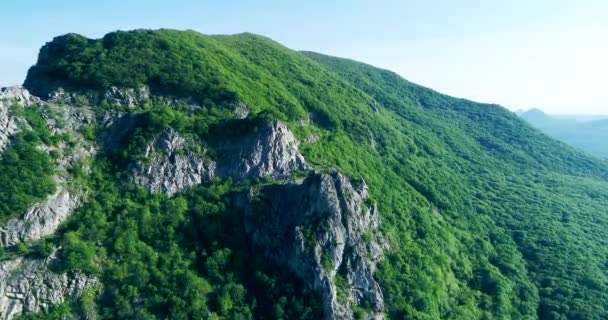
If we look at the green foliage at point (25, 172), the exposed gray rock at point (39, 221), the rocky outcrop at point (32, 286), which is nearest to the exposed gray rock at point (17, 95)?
the green foliage at point (25, 172)

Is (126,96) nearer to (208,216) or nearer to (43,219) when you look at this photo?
(208,216)

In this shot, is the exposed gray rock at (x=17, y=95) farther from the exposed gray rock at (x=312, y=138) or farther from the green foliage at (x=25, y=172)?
the exposed gray rock at (x=312, y=138)

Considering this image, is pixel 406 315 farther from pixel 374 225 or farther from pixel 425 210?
pixel 425 210

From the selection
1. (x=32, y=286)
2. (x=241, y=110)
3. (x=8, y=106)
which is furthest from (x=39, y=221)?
(x=241, y=110)

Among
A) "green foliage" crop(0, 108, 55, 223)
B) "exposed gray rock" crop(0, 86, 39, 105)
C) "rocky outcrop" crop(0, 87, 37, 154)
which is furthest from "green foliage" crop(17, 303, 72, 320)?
"exposed gray rock" crop(0, 86, 39, 105)

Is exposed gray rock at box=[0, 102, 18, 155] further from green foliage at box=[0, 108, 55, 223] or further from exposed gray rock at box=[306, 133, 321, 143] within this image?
exposed gray rock at box=[306, 133, 321, 143]
